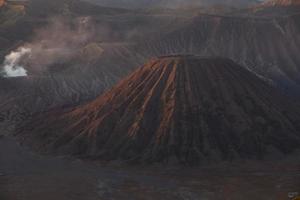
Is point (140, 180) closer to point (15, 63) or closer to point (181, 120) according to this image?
point (181, 120)

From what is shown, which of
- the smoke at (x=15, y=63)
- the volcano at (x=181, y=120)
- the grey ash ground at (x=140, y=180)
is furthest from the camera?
the smoke at (x=15, y=63)

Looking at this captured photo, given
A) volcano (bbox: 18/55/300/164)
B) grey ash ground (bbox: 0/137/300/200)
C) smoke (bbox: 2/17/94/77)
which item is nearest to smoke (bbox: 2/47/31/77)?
smoke (bbox: 2/17/94/77)

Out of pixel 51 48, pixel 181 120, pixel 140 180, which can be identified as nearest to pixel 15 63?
pixel 51 48

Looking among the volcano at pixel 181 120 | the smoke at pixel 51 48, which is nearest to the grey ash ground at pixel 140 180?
the volcano at pixel 181 120

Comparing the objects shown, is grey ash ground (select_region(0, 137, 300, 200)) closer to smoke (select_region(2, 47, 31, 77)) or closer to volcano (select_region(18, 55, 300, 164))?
volcano (select_region(18, 55, 300, 164))

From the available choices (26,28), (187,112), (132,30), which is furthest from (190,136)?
(26,28)

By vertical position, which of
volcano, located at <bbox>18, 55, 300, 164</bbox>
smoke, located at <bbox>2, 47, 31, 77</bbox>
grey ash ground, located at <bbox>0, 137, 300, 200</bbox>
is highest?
smoke, located at <bbox>2, 47, 31, 77</bbox>

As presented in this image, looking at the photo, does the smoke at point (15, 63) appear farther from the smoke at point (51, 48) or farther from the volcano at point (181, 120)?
the volcano at point (181, 120)
